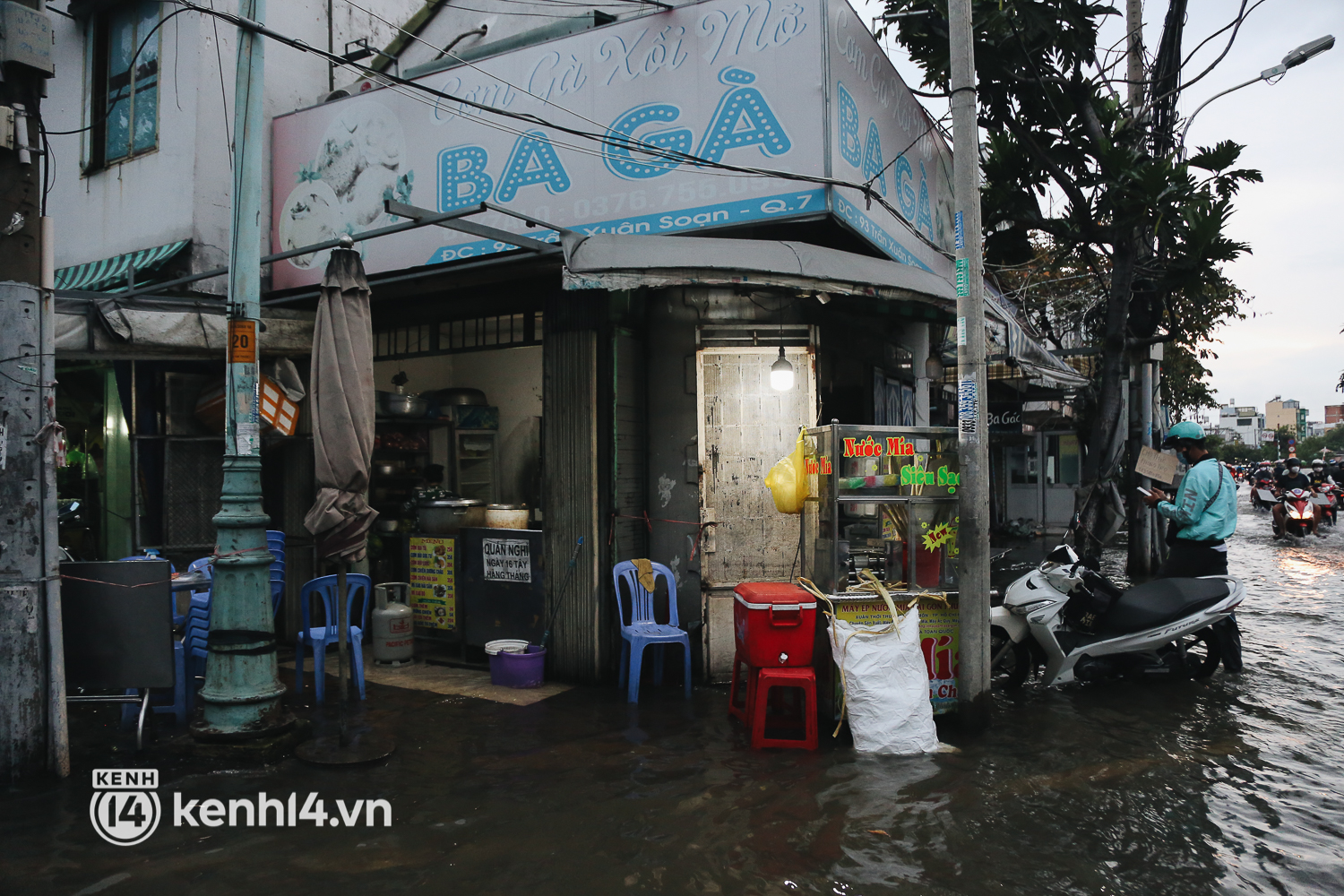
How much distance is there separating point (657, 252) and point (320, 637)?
4099mm

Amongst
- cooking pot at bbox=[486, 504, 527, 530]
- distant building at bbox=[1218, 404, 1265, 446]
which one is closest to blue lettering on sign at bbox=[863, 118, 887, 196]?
cooking pot at bbox=[486, 504, 527, 530]

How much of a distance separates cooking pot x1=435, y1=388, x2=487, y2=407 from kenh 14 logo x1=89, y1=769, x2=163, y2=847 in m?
6.07

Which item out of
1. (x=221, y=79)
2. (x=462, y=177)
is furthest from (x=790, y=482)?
(x=221, y=79)

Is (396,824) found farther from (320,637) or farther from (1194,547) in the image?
(1194,547)

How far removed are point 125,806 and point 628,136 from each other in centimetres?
631

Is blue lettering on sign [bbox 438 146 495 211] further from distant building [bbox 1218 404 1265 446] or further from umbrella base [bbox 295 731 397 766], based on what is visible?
distant building [bbox 1218 404 1265 446]

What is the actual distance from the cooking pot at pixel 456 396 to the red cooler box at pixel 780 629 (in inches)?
240

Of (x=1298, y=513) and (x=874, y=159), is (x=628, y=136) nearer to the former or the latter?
(x=874, y=159)

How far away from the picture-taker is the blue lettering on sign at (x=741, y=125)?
6949 millimetres

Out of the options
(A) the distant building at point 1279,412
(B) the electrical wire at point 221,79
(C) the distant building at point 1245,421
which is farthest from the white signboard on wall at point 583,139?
(A) the distant building at point 1279,412

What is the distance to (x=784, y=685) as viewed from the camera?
17.8ft

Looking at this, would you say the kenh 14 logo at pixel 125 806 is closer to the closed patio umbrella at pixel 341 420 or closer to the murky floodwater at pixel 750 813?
the murky floodwater at pixel 750 813

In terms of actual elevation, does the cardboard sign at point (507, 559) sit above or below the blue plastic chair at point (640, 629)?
above

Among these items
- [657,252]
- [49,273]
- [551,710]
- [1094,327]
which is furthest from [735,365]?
[1094,327]
